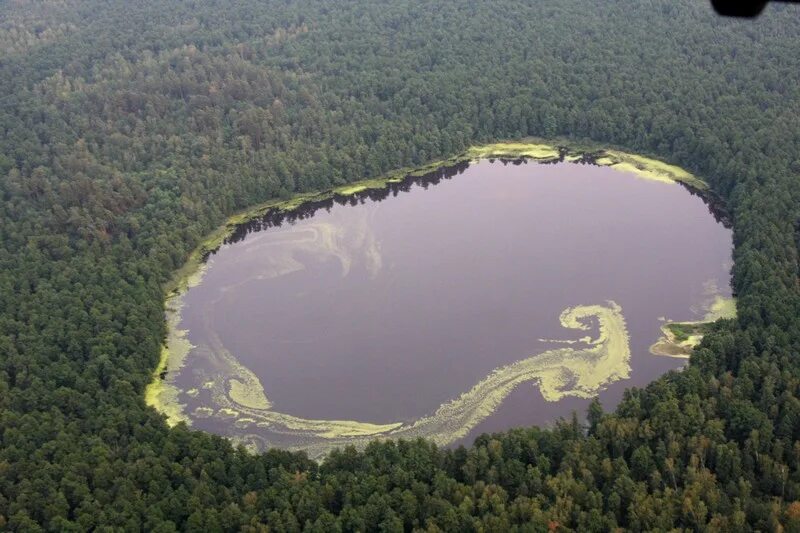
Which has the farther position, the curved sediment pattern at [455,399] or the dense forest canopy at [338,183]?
the curved sediment pattern at [455,399]

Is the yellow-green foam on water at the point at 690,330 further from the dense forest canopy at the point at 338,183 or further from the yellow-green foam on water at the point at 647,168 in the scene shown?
the yellow-green foam on water at the point at 647,168

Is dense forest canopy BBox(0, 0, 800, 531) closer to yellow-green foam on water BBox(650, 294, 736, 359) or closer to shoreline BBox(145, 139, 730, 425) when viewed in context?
shoreline BBox(145, 139, 730, 425)

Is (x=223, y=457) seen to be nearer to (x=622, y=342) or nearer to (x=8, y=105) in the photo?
(x=622, y=342)

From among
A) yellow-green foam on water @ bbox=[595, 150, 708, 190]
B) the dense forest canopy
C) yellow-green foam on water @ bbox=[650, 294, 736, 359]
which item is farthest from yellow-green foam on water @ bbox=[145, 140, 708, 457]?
yellow-green foam on water @ bbox=[595, 150, 708, 190]

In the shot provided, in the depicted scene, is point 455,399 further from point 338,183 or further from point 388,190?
point 338,183

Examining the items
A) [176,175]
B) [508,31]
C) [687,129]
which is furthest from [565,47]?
[176,175]

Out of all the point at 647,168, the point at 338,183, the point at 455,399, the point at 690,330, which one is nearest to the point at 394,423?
the point at 455,399

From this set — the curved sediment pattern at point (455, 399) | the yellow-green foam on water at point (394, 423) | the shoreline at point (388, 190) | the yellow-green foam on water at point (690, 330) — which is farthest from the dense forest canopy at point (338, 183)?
the curved sediment pattern at point (455, 399)

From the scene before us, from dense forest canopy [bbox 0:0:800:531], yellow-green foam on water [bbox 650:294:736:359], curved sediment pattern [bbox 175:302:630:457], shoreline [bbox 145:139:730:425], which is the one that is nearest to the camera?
dense forest canopy [bbox 0:0:800:531]
